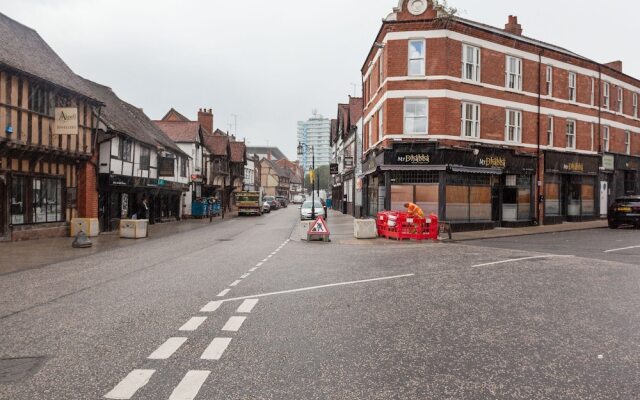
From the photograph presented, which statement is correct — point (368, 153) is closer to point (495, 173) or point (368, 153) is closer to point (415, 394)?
point (495, 173)

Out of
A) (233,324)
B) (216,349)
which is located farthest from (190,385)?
(233,324)

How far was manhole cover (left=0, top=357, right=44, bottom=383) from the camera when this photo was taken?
412 cm

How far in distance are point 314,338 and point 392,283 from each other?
4146 mm

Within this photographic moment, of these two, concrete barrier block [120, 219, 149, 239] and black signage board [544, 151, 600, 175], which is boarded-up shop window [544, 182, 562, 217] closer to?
black signage board [544, 151, 600, 175]

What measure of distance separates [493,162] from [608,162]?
1285cm

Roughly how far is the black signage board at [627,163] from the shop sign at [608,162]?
1.43 ft

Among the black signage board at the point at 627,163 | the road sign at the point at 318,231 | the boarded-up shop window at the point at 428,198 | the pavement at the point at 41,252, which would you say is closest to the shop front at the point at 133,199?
the pavement at the point at 41,252

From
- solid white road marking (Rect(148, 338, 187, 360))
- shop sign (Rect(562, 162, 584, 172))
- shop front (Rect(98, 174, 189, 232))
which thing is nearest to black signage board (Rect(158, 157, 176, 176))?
shop front (Rect(98, 174, 189, 232))

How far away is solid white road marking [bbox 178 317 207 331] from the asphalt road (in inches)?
1.5

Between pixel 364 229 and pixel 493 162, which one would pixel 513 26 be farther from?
pixel 364 229

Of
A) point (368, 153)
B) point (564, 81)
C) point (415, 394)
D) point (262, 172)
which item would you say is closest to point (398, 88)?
point (368, 153)

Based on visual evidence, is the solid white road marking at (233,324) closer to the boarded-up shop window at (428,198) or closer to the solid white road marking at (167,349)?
the solid white road marking at (167,349)

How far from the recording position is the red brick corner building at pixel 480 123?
23609 millimetres

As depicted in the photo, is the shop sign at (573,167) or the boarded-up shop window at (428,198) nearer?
the boarded-up shop window at (428,198)
